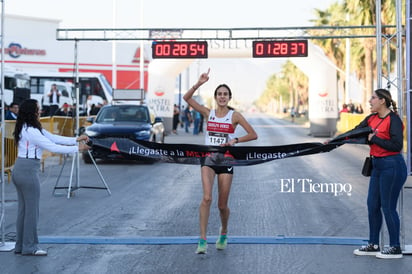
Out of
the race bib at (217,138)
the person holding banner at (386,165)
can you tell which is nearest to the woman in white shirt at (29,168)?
the race bib at (217,138)

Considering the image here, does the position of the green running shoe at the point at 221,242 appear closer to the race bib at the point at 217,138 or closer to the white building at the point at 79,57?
the race bib at the point at 217,138

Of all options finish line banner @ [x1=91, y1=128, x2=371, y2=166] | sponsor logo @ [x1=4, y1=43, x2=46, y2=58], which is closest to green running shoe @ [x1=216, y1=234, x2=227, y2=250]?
finish line banner @ [x1=91, y1=128, x2=371, y2=166]

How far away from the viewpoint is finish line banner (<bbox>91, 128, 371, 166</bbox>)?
7.68 meters

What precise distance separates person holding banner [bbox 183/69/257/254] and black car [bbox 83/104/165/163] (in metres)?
11.9

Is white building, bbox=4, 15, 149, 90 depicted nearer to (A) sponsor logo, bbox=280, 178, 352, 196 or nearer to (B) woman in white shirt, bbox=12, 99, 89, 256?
(A) sponsor logo, bbox=280, 178, 352, 196

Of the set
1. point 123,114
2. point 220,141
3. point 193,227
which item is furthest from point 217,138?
point 123,114

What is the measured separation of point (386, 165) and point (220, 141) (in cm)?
184

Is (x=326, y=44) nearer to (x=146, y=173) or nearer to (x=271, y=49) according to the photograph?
(x=271, y=49)

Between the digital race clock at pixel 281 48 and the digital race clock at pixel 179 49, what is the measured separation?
234 cm

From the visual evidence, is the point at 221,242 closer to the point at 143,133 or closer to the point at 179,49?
the point at 143,133

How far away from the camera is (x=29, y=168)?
7461 millimetres

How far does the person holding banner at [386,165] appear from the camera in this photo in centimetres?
718

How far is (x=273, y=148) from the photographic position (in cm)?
810

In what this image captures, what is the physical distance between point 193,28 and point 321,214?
18696 mm
